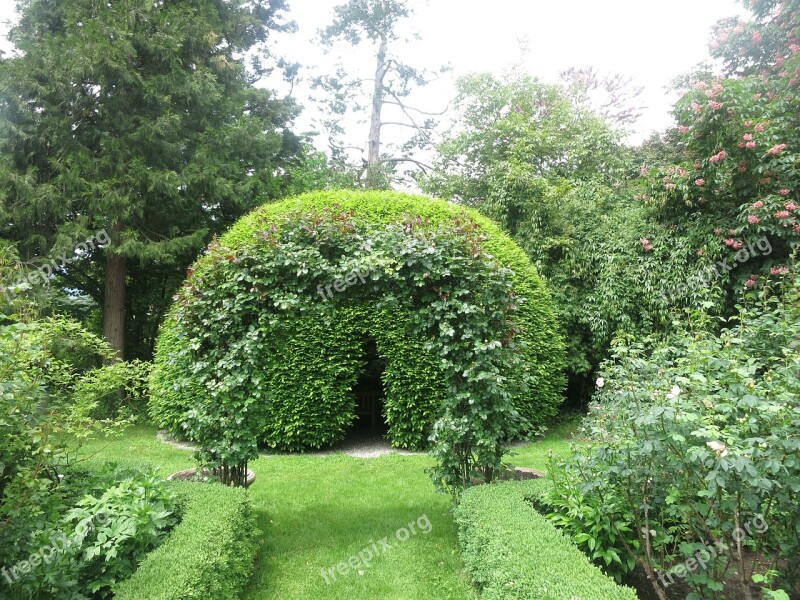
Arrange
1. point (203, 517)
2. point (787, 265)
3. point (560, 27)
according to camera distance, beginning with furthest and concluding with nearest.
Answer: point (560, 27)
point (787, 265)
point (203, 517)

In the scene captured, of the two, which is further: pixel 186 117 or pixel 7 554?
pixel 186 117

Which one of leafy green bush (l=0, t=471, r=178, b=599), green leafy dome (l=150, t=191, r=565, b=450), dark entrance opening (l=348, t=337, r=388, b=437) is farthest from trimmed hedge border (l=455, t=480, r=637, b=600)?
dark entrance opening (l=348, t=337, r=388, b=437)

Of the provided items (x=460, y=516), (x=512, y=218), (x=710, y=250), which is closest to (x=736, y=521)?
(x=460, y=516)

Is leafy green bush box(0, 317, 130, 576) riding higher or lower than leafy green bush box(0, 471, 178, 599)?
higher

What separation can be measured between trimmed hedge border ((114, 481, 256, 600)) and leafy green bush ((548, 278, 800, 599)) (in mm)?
2314

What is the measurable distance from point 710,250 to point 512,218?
3.91 meters

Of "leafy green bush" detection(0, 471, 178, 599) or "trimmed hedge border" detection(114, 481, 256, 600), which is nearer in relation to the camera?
"trimmed hedge border" detection(114, 481, 256, 600)

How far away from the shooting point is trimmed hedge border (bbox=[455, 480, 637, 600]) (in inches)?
94.5

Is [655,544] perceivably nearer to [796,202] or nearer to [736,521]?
[736,521]

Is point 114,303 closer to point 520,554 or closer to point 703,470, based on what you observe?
point 520,554

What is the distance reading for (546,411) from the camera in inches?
333

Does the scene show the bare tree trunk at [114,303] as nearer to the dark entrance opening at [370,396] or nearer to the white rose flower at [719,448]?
the dark entrance opening at [370,396]

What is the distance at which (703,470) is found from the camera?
2.81 m

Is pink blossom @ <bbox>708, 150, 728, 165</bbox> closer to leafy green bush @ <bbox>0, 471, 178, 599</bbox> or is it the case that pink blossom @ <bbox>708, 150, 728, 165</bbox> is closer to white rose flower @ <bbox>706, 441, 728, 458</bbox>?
white rose flower @ <bbox>706, 441, 728, 458</bbox>
